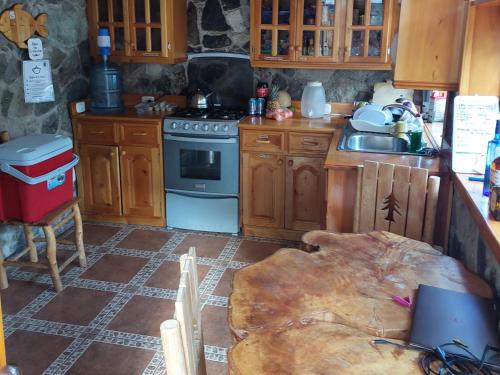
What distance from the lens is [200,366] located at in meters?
1.42

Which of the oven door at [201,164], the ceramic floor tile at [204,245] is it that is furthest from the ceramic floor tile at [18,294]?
the oven door at [201,164]

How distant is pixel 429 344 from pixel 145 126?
2.93m

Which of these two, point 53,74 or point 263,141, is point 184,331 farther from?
point 53,74

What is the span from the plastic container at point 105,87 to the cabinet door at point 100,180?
13.6 inches

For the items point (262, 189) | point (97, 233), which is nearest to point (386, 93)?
point (262, 189)

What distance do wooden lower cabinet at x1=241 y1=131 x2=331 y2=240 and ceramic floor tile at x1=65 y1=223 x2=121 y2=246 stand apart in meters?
1.03

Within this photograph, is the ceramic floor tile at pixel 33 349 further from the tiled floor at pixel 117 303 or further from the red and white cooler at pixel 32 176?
the red and white cooler at pixel 32 176

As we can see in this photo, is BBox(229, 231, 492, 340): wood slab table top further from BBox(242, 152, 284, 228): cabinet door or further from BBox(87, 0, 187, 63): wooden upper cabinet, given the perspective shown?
BBox(87, 0, 187, 63): wooden upper cabinet

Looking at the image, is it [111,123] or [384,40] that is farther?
[111,123]

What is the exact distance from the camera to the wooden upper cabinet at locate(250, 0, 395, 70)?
3553mm

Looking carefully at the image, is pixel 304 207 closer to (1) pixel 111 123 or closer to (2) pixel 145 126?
(2) pixel 145 126

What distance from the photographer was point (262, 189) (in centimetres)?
379

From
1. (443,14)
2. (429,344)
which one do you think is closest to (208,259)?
(443,14)

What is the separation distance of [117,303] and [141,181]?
1234 millimetres
